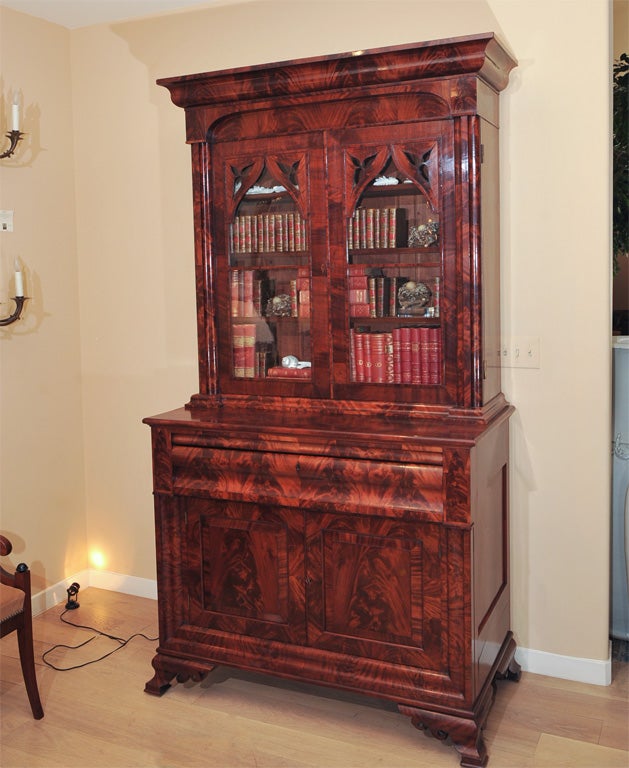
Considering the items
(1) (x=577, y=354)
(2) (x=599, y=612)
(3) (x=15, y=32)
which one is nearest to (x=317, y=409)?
(1) (x=577, y=354)

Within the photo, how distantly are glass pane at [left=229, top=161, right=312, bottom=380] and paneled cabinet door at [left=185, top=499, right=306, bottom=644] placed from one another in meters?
0.51

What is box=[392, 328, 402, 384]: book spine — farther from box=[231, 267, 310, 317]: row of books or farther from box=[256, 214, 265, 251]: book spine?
box=[256, 214, 265, 251]: book spine

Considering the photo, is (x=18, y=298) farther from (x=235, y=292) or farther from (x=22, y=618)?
(x=22, y=618)

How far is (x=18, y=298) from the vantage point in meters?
3.21

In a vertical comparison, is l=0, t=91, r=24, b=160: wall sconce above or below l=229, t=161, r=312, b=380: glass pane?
above

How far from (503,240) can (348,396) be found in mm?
803

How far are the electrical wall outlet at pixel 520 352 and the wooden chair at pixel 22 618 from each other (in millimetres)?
1841

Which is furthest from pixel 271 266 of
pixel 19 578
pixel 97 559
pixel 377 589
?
pixel 97 559

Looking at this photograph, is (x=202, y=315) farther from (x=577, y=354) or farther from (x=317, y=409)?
(x=577, y=354)

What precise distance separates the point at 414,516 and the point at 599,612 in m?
0.92

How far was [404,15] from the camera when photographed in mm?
2965

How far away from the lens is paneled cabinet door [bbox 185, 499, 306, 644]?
268 cm

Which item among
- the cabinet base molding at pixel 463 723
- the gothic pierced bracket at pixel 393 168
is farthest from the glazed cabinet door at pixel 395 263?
the cabinet base molding at pixel 463 723

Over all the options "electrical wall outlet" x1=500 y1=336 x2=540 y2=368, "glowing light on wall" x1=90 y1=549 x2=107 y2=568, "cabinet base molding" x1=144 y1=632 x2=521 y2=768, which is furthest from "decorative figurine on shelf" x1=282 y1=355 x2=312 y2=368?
"glowing light on wall" x1=90 y1=549 x2=107 y2=568
